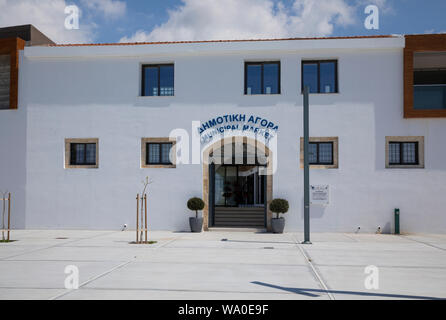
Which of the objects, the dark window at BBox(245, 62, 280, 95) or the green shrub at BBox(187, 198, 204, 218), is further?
the dark window at BBox(245, 62, 280, 95)

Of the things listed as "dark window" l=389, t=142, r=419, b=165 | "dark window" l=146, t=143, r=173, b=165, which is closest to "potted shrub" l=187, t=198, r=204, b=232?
"dark window" l=146, t=143, r=173, b=165

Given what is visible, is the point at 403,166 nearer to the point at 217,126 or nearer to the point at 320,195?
the point at 320,195

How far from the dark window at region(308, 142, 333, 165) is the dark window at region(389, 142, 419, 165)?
234 cm

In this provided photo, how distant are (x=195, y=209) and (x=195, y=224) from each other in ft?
1.92

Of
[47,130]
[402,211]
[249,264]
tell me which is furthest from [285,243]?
[47,130]

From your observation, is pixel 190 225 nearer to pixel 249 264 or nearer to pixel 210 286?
pixel 249 264

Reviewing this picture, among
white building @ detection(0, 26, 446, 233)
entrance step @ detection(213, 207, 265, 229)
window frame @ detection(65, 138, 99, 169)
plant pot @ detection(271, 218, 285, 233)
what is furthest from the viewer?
entrance step @ detection(213, 207, 265, 229)

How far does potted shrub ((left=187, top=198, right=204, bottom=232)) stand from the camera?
16250 mm

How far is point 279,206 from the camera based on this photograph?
1591 centimetres

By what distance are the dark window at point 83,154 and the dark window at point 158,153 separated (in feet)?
7.72

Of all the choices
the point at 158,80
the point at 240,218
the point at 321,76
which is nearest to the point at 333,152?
the point at 321,76

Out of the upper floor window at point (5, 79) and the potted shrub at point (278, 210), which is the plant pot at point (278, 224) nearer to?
the potted shrub at point (278, 210)

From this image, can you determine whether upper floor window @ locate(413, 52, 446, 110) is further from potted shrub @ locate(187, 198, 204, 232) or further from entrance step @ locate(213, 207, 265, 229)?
potted shrub @ locate(187, 198, 204, 232)
